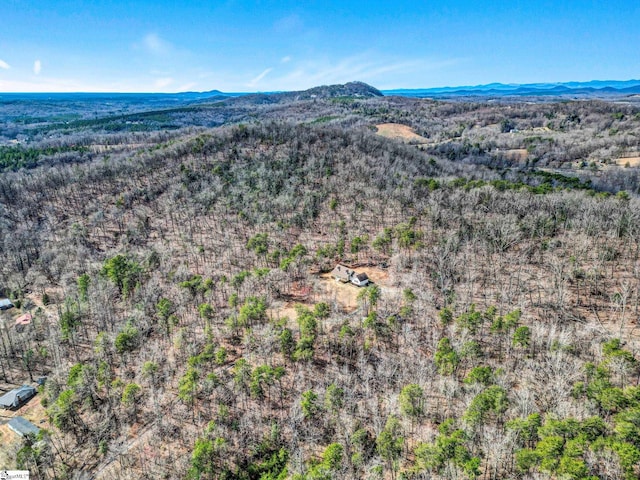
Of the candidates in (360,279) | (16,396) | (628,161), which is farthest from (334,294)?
(628,161)

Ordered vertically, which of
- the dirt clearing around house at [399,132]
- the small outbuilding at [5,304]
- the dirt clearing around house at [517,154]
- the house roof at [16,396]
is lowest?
the house roof at [16,396]

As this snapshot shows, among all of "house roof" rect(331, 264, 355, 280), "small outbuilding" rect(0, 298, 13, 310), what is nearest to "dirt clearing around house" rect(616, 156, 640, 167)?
"house roof" rect(331, 264, 355, 280)

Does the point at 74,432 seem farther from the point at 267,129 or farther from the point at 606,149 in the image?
the point at 606,149

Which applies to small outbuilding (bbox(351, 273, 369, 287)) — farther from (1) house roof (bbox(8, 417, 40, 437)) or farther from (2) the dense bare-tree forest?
(1) house roof (bbox(8, 417, 40, 437))

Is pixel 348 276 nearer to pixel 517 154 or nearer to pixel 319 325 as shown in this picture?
pixel 319 325

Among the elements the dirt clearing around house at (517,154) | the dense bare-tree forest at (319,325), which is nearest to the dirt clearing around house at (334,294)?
the dense bare-tree forest at (319,325)

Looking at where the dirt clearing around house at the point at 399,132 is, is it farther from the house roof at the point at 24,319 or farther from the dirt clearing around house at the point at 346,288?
the house roof at the point at 24,319
